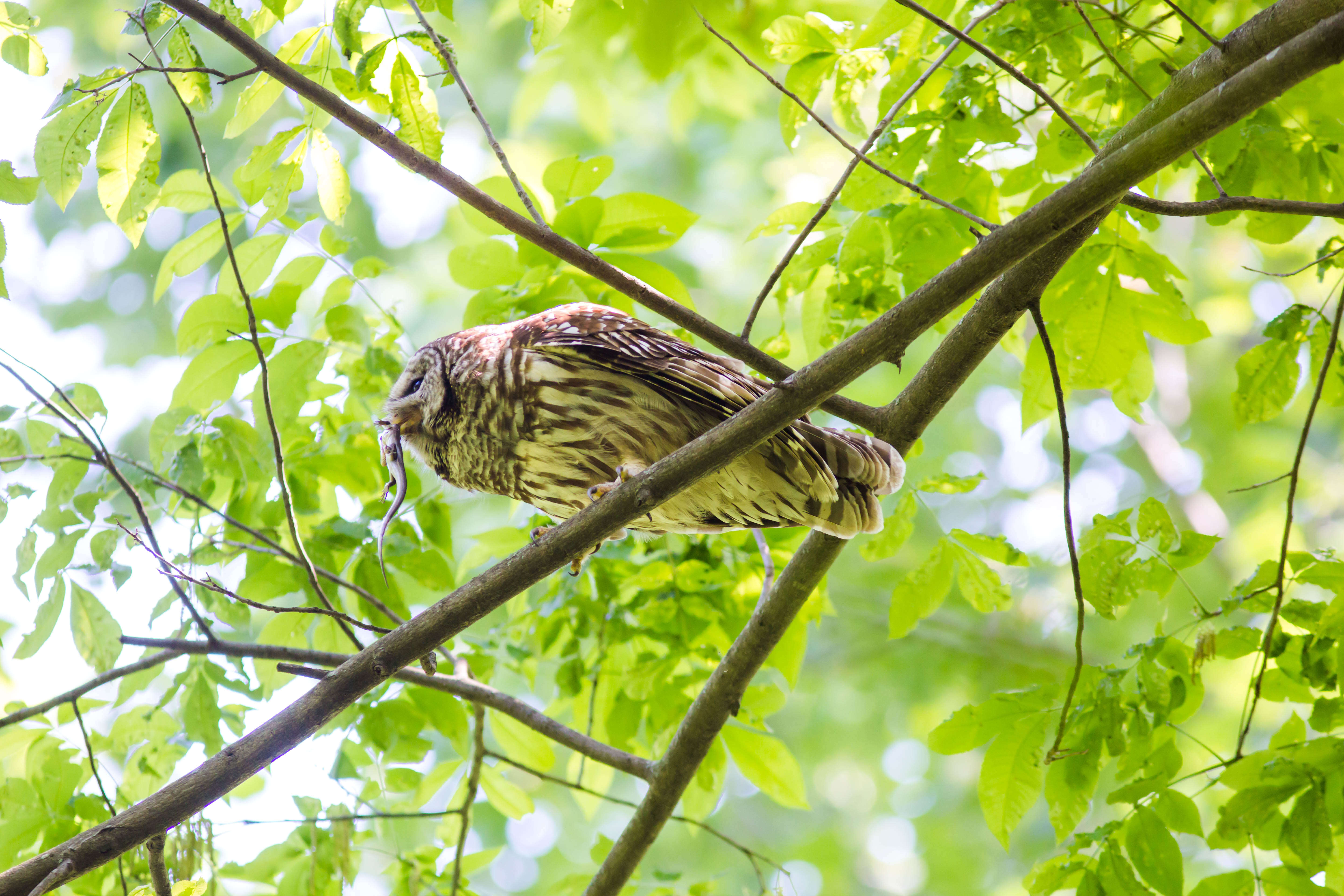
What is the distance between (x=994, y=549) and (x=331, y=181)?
7.12ft

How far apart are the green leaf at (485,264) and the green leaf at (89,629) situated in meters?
1.41

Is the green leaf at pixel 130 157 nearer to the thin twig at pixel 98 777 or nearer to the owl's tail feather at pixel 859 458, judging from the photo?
the thin twig at pixel 98 777

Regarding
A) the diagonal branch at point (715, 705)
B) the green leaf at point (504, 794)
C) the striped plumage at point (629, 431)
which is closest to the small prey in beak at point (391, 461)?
the striped plumage at point (629, 431)

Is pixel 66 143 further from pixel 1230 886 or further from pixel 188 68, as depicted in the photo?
pixel 1230 886

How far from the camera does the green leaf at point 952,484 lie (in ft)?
10.00

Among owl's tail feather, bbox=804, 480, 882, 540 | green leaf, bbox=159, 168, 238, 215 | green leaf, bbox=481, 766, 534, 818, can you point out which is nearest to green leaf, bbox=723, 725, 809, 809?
green leaf, bbox=481, 766, 534, 818

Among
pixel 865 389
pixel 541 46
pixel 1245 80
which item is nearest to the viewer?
pixel 1245 80

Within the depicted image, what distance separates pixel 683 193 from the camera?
9078mm

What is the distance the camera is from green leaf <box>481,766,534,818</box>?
342 centimetres

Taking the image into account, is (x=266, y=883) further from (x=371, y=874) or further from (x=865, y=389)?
(x=865, y=389)

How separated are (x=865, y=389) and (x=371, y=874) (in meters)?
4.02

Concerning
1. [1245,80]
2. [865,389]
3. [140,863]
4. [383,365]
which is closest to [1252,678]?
[1245,80]

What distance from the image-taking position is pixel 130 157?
223 centimetres

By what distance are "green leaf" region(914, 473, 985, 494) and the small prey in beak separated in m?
1.60
